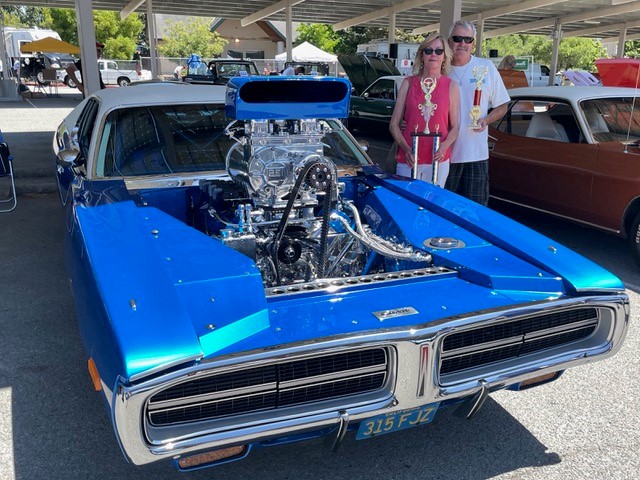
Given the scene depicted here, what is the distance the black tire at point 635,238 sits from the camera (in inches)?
187

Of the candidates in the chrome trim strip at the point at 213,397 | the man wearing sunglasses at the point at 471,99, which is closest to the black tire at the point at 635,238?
the man wearing sunglasses at the point at 471,99

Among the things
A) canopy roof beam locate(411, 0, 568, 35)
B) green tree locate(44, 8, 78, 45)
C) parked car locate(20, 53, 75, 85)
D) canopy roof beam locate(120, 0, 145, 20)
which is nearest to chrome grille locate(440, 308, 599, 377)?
canopy roof beam locate(411, 0, 568, 35)

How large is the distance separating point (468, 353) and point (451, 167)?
2526 mm

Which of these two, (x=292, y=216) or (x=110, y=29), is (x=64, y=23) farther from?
(x=292, y=216)

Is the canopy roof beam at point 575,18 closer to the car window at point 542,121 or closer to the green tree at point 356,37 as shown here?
the green tree at point 356,37

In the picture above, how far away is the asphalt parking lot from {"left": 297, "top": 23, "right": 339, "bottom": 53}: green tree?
42541 millimetres

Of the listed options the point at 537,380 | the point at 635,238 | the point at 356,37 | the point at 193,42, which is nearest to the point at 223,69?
the point at 635,238

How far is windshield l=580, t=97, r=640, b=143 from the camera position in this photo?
5.18 meters

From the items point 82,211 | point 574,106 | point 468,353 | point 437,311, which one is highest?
point 574,106

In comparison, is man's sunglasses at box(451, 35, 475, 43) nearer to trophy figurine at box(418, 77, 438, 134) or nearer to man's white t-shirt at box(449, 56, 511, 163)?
man's white t-shirt at box(449, 56, 511, 163)

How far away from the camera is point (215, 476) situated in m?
2.36

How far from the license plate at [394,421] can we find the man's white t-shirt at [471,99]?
8.59ft

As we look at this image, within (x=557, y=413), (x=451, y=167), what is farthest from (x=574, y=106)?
(x=557, y=413)

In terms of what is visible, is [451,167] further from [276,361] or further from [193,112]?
[276,361]
